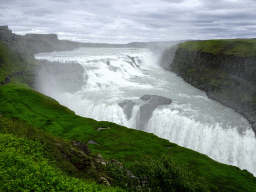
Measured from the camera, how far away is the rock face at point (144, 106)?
1898 inches

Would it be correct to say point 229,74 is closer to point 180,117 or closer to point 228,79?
point 228,79

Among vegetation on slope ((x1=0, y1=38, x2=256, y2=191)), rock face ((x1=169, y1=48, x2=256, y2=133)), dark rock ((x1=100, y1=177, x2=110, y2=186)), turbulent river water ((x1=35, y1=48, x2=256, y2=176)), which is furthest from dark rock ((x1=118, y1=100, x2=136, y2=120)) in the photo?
dark rock ((x1=100, y1=177, x2=110, y2=186))

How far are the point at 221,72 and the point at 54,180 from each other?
69374mm

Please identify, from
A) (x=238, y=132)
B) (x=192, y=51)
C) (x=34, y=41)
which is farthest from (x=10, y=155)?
(x=34, y=41)

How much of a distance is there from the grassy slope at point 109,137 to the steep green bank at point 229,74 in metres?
24.2

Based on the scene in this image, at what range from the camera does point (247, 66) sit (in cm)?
5956

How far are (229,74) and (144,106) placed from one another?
34340mm

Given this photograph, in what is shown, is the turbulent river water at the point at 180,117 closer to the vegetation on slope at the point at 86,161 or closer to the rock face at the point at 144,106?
the rock face at the point at 144,106

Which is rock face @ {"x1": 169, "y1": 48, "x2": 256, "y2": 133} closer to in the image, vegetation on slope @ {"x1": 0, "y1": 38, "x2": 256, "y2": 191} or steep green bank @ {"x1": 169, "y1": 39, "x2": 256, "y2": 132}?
steep green bank @ {"x1": 169, "y1": 39, "x2": 256, "y2": 132}

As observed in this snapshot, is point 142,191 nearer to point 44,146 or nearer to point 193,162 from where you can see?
point 44,146

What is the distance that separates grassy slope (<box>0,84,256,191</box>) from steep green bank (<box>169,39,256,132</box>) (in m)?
24.2

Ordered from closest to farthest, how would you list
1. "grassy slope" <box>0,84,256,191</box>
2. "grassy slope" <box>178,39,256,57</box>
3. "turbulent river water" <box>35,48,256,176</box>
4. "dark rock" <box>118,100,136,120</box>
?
"grassy slope" <box>0,84,256,191</box> → "turbulent river water" <box>35,48,256,176</box> → "dark rock" <box>118,100,136,120</box> → "grassy slope" <box>178,39,256,57</box>

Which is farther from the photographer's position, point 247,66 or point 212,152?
point 247,66

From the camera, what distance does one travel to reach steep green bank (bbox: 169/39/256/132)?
5456 centimetres
